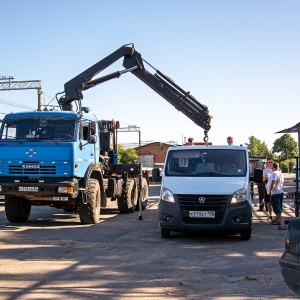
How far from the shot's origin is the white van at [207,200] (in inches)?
423

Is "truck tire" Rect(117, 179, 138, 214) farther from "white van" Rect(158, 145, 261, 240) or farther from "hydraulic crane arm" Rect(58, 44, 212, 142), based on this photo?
"white van" Rect(158, 145, 261, 240)

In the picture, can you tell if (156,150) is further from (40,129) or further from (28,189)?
(28,189)

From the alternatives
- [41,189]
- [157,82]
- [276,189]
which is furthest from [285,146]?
[41,189]

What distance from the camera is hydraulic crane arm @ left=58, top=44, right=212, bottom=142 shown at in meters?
18.3

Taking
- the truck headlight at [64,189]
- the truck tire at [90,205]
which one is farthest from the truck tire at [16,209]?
the truck headlight at [64,189]

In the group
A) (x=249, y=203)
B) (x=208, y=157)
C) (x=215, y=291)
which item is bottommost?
(x=215, y=291)

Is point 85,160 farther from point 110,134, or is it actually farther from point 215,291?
point 215,291

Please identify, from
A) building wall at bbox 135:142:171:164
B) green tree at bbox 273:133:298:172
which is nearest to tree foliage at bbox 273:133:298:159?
green tree at bbox 273:133:298:172

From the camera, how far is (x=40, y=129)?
45.0 ft

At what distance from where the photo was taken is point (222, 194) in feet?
35.2

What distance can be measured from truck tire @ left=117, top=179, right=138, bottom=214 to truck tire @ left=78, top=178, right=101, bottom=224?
3.11 meters

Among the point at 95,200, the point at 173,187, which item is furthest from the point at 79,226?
the point at 173,187

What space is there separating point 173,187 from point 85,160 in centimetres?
386

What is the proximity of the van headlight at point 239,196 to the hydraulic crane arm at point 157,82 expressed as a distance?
785 cm
